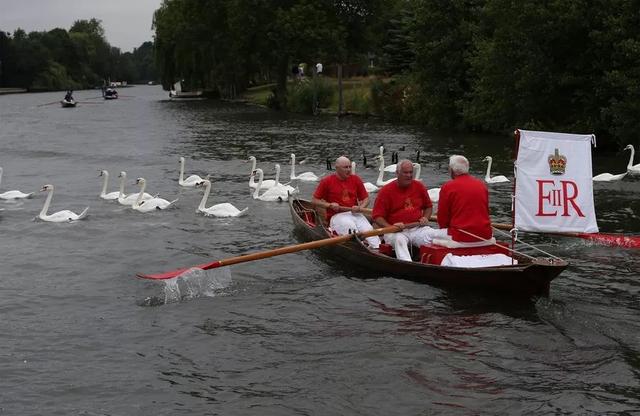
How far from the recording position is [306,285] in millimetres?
13352

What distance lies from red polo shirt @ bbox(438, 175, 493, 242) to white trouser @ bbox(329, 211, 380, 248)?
3151 mm

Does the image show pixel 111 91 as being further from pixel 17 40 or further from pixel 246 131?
pixel 17 40

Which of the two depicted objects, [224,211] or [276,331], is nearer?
[276,331]

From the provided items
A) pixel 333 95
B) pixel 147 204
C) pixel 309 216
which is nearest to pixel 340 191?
pixel 309 216

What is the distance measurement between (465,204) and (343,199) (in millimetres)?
3848

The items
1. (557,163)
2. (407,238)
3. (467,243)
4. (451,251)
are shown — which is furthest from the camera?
(407,238)

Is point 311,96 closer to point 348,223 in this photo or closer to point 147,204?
point 147,204

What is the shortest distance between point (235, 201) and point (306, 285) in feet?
31.0

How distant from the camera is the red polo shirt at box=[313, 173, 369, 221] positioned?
1506 cm

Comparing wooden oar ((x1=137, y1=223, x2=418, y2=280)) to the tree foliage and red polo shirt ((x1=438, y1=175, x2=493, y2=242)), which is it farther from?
the tree foliage

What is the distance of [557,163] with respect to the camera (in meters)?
11.3

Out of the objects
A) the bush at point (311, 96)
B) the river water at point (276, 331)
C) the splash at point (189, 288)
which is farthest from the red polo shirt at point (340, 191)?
the bush at point (311, 96)

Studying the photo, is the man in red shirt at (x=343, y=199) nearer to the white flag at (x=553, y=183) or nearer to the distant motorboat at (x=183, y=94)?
the white flag at (x=553, y=183)

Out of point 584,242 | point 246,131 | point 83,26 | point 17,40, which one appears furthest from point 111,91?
point 83,26
